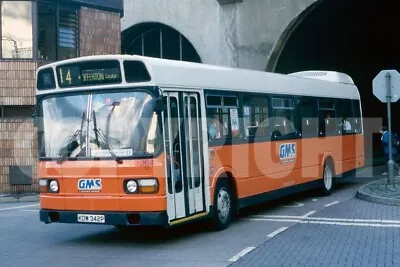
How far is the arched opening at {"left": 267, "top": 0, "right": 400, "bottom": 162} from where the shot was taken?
1106 inches

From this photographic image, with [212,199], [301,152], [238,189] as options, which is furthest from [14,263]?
[301,152]

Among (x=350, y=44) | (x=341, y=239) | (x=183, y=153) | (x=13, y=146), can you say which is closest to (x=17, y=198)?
(x=13, y=146)

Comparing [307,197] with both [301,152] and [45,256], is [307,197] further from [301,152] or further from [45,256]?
[45,256]

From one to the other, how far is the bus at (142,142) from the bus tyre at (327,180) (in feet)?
14.4

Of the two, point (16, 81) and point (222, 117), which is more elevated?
point (16, 81)

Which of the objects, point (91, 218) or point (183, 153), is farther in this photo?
point (183, 153)

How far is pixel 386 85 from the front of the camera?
52.5 ft

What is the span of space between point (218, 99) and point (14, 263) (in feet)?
15.5

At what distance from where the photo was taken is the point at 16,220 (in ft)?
45.7

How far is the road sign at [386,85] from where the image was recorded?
52.1 feet

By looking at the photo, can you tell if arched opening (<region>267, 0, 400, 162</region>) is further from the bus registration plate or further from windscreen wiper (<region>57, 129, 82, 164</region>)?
the bus registration plate

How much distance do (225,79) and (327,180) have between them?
6.09 metres

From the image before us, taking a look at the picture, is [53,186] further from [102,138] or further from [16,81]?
[16,81]

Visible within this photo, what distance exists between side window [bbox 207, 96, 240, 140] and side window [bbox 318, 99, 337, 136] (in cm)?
494
